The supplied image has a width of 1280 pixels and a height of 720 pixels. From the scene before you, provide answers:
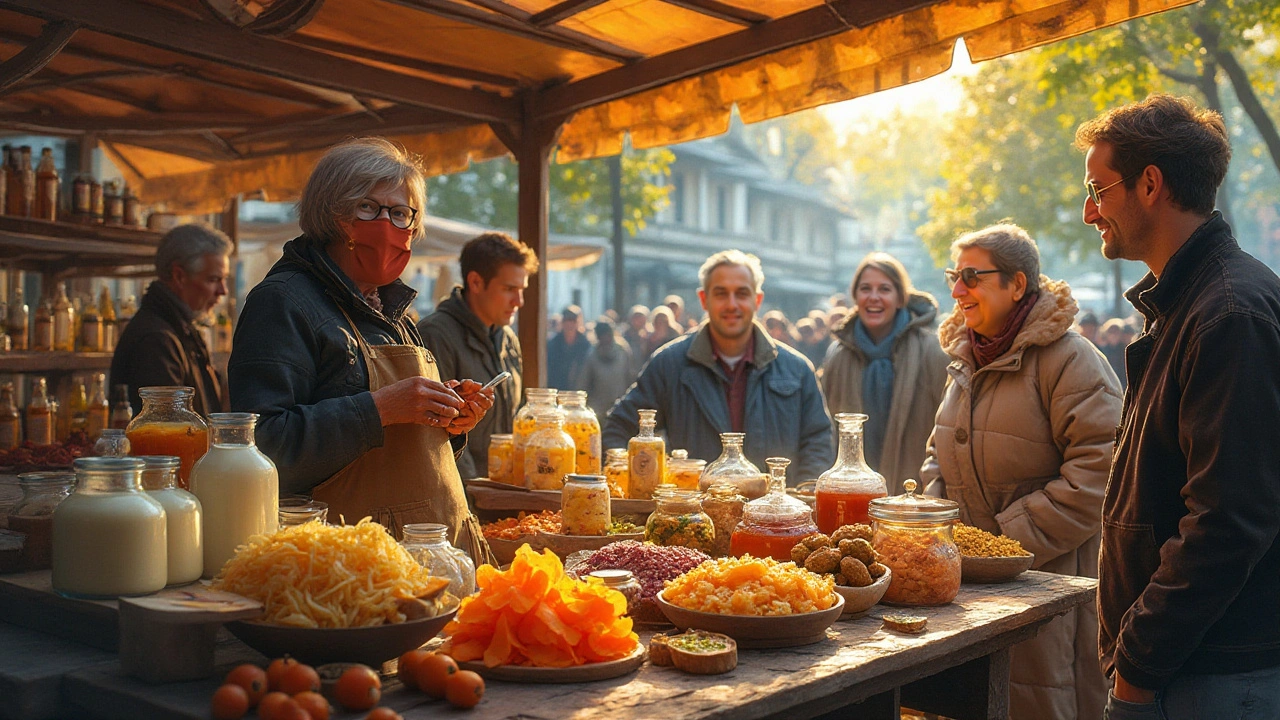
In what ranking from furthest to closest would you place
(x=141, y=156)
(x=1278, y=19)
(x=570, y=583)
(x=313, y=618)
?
(x=1278, y=19)
(x=141, y=156)
(x=570, y=583)
(x=313, y=618)

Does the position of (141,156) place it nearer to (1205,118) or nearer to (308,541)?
(308,541)

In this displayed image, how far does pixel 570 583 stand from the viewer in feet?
7.44

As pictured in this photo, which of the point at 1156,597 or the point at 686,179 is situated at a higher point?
the point at 686,179

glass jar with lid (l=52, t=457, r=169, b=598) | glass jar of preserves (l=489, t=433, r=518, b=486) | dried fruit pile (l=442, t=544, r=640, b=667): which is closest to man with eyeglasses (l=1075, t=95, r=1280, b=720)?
dried fruit pile (l=442, t=544, r=640, b=667)

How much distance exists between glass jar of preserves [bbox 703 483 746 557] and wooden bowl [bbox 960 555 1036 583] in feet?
2.37

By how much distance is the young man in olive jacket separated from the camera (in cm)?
514

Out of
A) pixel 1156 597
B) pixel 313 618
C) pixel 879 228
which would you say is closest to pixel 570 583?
pixel 313 618

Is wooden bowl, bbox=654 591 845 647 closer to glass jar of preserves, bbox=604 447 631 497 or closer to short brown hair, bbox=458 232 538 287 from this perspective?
glass jar of preserves, bbox=604 447 631 497

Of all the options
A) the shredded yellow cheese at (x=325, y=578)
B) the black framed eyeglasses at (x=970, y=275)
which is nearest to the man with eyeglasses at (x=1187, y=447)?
the black framed eyeglasses at (x=970, y=275)

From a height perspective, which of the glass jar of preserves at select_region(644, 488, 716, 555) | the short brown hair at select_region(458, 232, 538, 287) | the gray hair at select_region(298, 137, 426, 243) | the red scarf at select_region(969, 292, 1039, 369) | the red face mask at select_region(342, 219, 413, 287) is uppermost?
the short brown hair at select_region(458, 232, 538, 287)

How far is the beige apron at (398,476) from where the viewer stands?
2.85m

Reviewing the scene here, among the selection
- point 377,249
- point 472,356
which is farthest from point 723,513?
point 472,356

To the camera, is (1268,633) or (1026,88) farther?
(1026,88)

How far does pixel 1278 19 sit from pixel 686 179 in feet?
93.8
